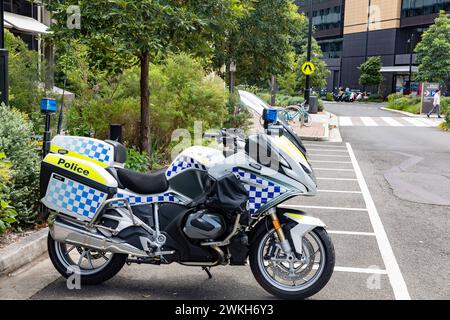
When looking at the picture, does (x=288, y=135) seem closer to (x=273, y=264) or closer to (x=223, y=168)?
(x=223, y=168)

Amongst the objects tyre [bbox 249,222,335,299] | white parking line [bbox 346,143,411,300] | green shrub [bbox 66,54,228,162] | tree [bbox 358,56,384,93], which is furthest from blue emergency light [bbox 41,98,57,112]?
tree [bbox 358,56,384,93]

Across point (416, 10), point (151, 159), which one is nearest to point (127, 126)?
point (151, 159)

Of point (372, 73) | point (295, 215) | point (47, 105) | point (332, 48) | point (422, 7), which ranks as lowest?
point (295, 215)

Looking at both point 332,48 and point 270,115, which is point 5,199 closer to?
point 270,115

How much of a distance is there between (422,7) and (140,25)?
5717 centimetres

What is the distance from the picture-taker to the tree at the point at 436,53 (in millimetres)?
42406

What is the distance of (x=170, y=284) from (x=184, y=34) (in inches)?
184

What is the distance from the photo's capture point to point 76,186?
15.0ft

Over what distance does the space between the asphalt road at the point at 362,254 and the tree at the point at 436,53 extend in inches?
1282

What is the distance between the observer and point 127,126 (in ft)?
34.6

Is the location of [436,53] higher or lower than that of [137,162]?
higher

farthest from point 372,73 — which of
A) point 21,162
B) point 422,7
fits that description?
point 21,162

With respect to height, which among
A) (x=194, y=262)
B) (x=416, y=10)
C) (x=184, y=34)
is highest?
(x=416, y=10)
